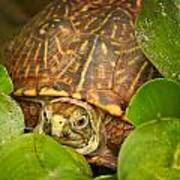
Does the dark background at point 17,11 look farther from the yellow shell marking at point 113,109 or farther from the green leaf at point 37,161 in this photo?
the green leaf at point 37,161

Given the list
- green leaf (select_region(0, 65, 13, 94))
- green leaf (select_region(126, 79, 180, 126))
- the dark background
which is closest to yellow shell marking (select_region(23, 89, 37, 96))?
green leaf (select_region(0, 65, 13, 94))

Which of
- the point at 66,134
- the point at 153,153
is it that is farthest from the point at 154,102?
the point at 66,134

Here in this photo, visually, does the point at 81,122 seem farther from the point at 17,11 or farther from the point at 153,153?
the point at 17,11

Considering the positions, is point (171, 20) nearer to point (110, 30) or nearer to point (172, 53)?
point (172, 53)

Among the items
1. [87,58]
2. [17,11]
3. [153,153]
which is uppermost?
[17,11]

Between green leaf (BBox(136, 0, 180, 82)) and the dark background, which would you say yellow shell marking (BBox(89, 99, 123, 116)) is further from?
the dark background

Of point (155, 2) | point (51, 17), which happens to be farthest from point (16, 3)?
point (155, 2)
